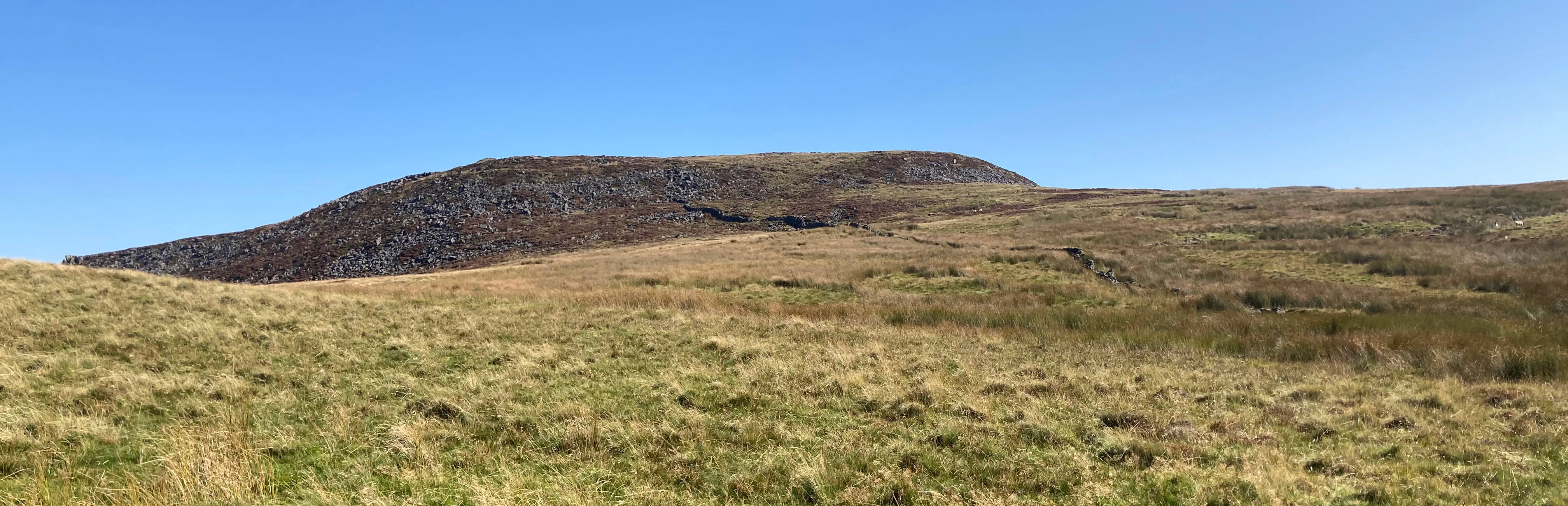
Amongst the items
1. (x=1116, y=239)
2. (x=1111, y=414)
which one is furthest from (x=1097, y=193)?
(x=1111, y=414)

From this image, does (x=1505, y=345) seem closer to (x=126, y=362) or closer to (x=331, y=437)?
(x=331, y=437)

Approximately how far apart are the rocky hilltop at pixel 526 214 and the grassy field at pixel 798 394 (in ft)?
147

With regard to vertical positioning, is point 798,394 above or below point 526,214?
below

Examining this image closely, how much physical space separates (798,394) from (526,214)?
7548 cm

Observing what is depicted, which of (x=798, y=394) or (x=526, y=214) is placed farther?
(x=526, y=214)

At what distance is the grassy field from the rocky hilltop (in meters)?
44.7

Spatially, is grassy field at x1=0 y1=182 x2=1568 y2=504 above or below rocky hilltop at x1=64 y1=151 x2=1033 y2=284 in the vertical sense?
below

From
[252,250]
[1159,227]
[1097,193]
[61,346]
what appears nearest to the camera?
[61,346]

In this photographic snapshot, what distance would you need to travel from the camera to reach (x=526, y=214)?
259ft

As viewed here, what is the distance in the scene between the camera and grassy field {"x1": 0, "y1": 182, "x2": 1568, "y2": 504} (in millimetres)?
6656

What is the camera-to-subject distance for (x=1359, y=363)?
42.0 ft

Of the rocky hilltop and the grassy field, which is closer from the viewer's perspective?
the grassy field

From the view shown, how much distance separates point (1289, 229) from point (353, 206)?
97830 mm

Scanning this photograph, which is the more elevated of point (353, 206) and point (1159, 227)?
point (353, 206)
